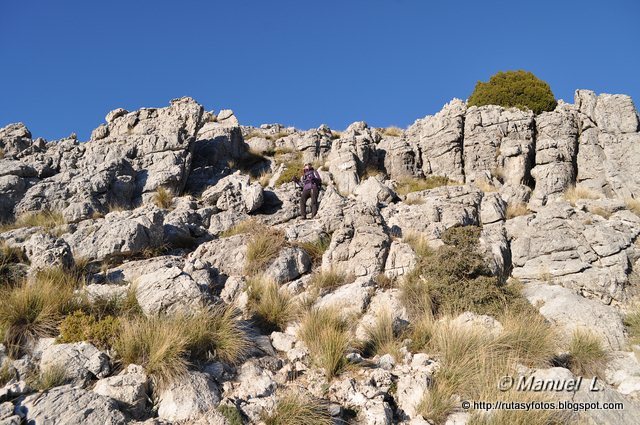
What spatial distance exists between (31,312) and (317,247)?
24.1 ft

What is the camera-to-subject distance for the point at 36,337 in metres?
6.65

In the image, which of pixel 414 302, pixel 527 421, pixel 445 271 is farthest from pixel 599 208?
pixel 527 421

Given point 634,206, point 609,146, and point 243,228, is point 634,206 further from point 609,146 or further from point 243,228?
point 243,228

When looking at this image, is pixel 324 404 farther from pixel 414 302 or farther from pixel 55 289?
pixel 55 289

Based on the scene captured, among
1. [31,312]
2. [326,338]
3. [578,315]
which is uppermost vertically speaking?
[31,312]

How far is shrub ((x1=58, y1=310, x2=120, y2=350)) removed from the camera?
6488 mm

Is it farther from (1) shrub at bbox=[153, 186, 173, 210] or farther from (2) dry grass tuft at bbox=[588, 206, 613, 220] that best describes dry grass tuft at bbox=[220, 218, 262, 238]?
(2) dry grass tuft at bbox=[588, 206, 613, 220]

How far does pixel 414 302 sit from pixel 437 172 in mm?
14147

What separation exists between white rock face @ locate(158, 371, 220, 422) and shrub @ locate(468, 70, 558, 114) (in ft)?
82.0

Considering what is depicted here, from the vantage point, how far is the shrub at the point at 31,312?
6.45 meters

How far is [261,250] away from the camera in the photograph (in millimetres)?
11531

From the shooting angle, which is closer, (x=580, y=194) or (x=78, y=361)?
(x=78, y=361)

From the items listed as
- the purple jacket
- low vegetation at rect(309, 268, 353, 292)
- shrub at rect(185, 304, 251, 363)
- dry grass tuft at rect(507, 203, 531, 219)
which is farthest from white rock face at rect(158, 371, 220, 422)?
dry grass tuft at rect(507, 203, 531, 219)

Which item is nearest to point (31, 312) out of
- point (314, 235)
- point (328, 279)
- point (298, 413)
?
point (298, 413)
